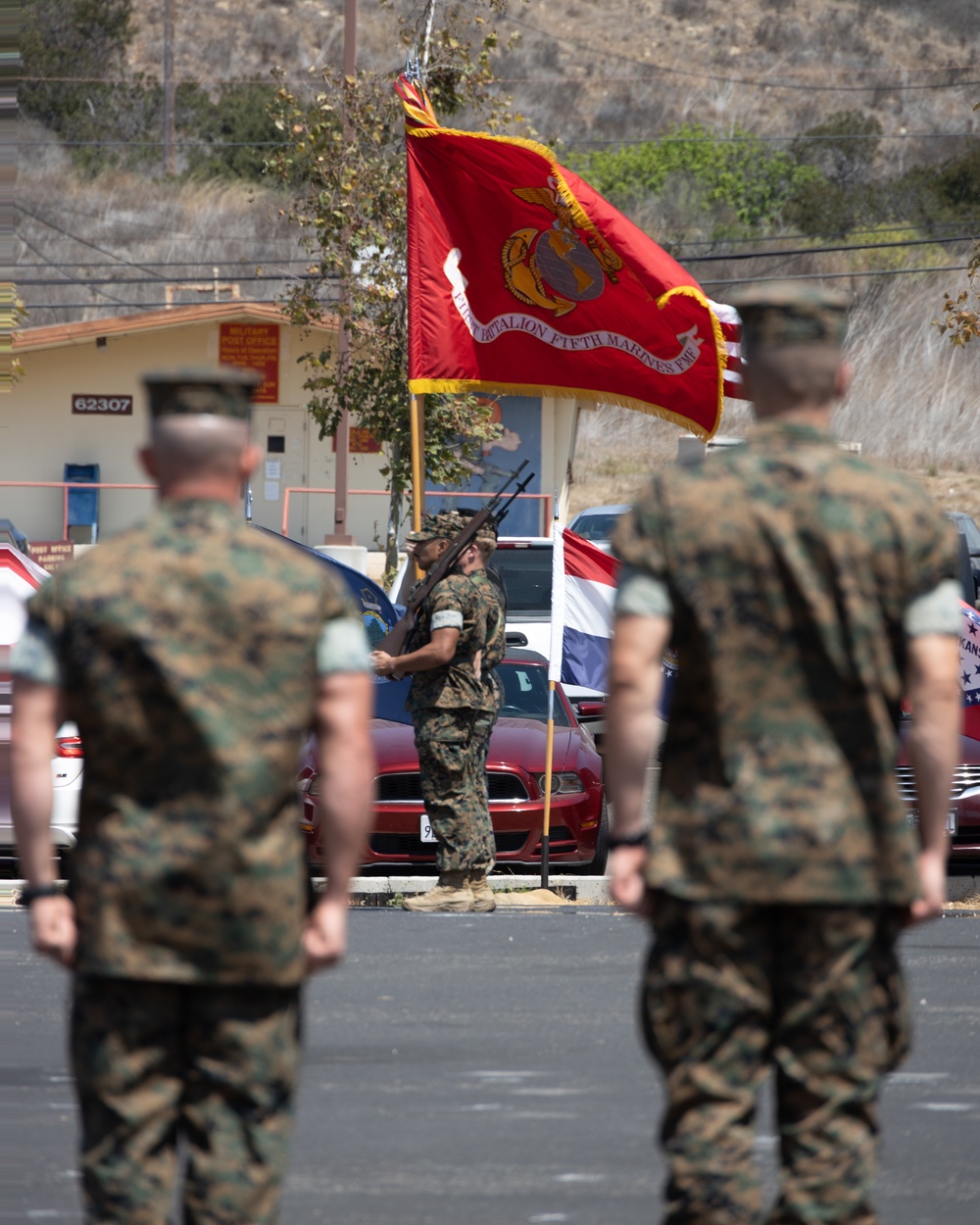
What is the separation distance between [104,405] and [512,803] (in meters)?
26.6

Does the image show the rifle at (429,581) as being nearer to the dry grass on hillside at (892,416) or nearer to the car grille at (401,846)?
the car grille at (401,846)

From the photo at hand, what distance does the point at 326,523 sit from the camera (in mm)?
36312

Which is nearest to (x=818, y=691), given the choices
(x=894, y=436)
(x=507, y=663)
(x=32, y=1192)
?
(x=32, y=1192)

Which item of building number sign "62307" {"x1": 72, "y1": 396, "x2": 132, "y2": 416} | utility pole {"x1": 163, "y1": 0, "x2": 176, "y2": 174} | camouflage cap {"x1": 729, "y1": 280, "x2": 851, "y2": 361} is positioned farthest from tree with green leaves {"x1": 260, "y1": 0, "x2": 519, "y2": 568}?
utility pole {"x1": 163, "y1": 0, "x2": 176, "y2": 174}

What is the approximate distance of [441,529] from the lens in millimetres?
10195

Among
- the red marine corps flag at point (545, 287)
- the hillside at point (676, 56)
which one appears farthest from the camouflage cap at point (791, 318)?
the hillside at point (676, 56)

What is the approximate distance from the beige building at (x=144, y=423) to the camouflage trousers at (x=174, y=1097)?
32.2m

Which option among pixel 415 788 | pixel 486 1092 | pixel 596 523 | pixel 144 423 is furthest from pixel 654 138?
pixel 486 1092

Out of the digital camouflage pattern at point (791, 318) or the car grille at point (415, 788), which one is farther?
the car grille at point (415, 788)

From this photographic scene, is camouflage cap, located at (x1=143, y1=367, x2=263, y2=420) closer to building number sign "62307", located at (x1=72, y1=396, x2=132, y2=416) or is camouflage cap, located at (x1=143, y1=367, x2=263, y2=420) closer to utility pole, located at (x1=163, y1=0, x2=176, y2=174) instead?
building number sign "62307", located at (x1=72, y1=396, x2=132, y2=416)

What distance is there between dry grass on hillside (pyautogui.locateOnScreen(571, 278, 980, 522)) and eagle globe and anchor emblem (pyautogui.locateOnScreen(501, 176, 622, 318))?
3535 cm

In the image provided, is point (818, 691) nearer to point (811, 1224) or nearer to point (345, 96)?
point (811, 1224)

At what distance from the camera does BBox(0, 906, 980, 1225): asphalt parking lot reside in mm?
5090

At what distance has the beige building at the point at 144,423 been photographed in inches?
1406
